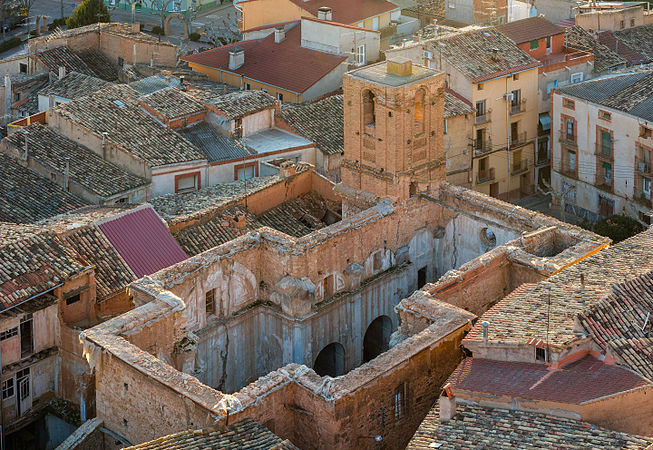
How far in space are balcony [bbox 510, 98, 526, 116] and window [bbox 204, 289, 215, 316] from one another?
2675 cm

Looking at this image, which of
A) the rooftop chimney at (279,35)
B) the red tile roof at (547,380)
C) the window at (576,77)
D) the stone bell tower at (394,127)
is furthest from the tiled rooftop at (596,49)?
the red tile roof at (547,380)

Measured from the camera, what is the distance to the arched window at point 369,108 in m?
46.6

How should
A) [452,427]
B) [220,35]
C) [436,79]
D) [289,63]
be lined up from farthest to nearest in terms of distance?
[220,35] → [289,63] → [436,79] → [452,427]

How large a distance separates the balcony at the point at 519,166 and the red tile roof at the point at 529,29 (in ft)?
18.0

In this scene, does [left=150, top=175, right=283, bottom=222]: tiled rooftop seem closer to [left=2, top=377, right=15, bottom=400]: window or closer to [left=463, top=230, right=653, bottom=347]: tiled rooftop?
[left=2, top=377, right=15, bottom=400]: window

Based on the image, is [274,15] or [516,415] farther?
[274,15]

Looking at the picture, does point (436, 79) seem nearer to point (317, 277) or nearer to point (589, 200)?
point (317, 277)

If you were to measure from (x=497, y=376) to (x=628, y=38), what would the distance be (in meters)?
40.4

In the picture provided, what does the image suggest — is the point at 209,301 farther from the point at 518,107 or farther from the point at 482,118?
the point at 518,107

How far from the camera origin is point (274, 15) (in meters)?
73.8

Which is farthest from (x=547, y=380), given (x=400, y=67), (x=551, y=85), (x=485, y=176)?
(x=551, y=85)

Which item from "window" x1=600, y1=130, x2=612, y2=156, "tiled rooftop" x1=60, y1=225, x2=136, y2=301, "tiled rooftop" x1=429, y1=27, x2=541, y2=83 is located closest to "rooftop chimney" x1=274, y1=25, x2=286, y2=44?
"tiled rooftop" x1=429, y1=27, x2=541, y2=83

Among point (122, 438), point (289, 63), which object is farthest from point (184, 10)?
point (122, 438)

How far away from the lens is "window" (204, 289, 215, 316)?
142 ft
